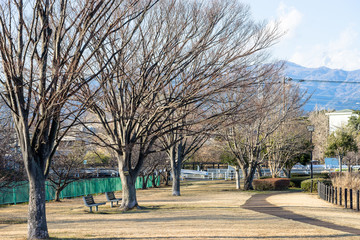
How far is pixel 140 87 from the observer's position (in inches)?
762

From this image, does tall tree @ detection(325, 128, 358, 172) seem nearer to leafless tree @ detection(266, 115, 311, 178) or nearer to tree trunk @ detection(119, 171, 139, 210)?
leafless tree @ detection(266, 115, 311, 178)

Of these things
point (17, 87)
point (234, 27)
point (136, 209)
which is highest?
point (234, 27)

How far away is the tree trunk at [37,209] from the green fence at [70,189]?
10.9 metres

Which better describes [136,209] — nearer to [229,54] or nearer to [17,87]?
[229,54]

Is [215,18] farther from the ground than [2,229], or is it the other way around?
[215,18]

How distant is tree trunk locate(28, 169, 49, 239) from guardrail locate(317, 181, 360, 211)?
13390 millimetres

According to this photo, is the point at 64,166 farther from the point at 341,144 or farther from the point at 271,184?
the point at 341,144

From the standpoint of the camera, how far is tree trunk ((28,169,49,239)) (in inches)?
458

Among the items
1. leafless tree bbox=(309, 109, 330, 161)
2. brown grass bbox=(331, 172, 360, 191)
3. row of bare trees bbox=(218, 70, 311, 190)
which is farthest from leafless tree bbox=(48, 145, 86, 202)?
leafless tree bbox=(309, 109, 330, 161)

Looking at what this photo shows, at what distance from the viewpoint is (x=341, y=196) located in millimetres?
22859

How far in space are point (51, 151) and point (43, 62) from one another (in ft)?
8.22

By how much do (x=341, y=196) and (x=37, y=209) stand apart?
16.3 meters

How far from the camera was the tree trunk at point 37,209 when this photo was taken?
11633mm

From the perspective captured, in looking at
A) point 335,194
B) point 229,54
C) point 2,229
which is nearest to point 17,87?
point 2,229
